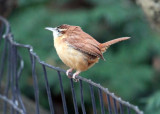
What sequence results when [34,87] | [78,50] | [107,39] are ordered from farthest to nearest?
[107,39] < [78,50] < [34,87]

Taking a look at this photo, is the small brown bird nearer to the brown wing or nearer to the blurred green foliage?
the brown wing

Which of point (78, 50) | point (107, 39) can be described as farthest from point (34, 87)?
point (107, 39)

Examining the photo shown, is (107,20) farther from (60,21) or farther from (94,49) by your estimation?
(94,49)

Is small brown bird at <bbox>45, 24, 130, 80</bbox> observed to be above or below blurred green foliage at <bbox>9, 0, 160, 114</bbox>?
above

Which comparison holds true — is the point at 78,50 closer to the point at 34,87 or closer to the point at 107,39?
the point at 34,87

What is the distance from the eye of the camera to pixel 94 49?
9.30 ft

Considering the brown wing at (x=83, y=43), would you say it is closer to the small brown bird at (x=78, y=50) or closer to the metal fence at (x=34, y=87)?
the small brown bird at (x=78, y=50)

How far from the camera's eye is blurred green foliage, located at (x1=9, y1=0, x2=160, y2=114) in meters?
5.18

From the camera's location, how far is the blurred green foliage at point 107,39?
17.0 ft

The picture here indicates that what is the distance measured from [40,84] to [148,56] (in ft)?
4.70

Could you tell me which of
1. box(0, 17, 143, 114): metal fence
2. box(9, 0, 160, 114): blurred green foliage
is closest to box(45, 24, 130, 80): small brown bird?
box(0, 17, 143, 114): metal fence

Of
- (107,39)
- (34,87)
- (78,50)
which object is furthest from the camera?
(107,39)

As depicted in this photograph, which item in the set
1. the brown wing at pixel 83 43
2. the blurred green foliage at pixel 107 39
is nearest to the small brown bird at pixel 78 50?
the brown wing at pixel 83 43

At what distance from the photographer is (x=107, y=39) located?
5.54m
